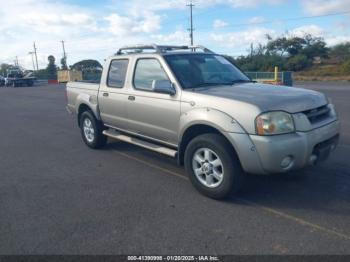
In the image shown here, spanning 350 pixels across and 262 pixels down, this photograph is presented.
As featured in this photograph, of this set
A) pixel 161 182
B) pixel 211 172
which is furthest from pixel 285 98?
pixel 161 182

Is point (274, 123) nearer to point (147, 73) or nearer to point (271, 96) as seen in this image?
point (271, 96)

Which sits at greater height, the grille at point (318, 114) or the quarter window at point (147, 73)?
the quarter window at point (147, 73)

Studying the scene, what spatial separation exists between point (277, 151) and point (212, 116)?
2.89ft

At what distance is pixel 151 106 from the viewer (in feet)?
17.3

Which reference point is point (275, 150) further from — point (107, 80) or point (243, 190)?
point (107, 80)

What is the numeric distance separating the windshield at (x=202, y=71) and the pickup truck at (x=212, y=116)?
15 mm

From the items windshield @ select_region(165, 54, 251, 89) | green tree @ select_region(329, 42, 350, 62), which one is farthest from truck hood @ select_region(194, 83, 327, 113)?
green tree @ select_region(329, 42, 350, 62)

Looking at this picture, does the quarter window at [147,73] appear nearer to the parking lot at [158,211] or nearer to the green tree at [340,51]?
the parking lot at [158,211]

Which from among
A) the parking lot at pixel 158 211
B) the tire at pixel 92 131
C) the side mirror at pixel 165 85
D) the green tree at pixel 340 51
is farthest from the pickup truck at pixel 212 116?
the green tree at pixel 340 51

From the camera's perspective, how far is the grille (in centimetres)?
424

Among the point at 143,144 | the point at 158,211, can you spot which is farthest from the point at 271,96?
the point at 143,144

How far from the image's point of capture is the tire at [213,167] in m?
4.20

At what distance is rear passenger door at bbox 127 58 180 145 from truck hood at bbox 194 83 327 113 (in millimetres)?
518

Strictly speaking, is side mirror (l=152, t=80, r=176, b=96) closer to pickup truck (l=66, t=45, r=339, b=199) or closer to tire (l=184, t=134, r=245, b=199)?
pickup truck (l=66, t=45, r=339, b=199)
